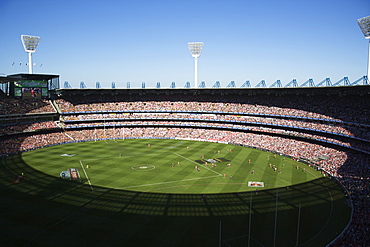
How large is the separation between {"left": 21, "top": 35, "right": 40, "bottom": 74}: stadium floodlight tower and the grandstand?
9.12 metres

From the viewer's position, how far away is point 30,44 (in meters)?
83.0

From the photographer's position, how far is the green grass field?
24.0 m

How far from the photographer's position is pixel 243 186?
37750mm

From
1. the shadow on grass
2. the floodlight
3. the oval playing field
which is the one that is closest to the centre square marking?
the oval playing field

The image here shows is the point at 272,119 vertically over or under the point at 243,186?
over

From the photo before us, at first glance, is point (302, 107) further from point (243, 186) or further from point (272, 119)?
point (243, 186)

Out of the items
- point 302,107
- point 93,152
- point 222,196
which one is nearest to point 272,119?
point 302,107

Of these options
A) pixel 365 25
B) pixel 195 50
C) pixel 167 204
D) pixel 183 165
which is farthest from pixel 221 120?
pixel 167 204

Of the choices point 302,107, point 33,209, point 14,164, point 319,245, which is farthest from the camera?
point 302,107

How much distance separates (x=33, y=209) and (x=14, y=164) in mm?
24797

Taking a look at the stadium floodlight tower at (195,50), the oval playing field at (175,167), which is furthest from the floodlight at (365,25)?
the stadium floodlight tower at (195,50)

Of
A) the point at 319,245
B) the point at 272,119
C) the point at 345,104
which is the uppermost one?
the point at 345,104

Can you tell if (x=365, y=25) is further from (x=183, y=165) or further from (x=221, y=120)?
(x=183, y=165)

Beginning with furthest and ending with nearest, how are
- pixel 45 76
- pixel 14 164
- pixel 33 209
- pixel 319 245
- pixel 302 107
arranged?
pixel 45 76, pixel 302 107, pixel 14 164, pixel 33 209, pixel 319 245
